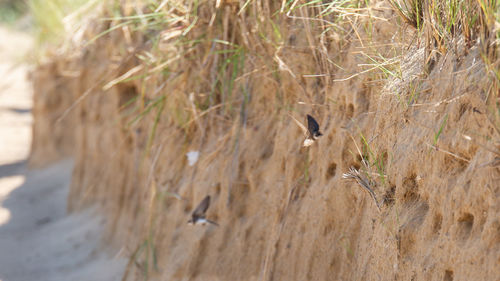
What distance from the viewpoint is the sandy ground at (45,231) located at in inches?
154

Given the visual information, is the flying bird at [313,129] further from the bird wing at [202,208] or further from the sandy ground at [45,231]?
the sandy ground at [45,231]

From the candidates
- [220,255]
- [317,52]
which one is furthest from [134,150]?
[317,52]

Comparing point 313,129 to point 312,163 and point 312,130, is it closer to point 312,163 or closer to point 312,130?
point 312,130

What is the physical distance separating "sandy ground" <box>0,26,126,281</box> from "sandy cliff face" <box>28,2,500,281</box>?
0.23 meters

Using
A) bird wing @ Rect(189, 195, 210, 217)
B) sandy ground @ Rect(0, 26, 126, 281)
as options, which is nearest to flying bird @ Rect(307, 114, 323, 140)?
bird wing @ Rect(189, 195, 210, 217)

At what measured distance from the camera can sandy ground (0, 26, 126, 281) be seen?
12.8 ft

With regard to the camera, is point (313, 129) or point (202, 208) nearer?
point (313, 129)

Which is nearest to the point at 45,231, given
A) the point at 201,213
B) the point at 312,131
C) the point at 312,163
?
the point at 201,213

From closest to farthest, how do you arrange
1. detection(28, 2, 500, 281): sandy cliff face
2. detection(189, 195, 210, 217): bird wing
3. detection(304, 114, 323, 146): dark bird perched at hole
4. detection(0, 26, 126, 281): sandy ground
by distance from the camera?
detection(28, 2, 500, 281): sandy cliff face → detection(304, 114, 323, 146): dark bird perched at hole → detection(189, 195, 210, 217): bird wing → detection(0, 26, 126, 281): sandy ground

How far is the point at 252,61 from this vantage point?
300 cm

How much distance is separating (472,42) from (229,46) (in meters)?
1.63

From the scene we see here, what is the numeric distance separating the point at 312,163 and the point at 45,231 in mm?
2986

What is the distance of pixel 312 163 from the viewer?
2627 millimetres

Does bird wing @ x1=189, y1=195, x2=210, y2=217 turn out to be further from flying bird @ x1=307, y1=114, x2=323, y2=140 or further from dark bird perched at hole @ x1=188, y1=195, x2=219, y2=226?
flying bird @ x1=307, y1=114, x2=323, y2=140
